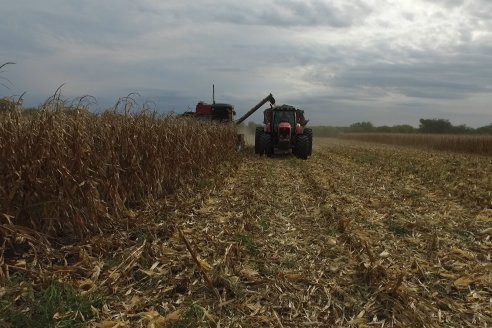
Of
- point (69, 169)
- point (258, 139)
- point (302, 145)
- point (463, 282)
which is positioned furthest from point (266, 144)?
point (463, 282)

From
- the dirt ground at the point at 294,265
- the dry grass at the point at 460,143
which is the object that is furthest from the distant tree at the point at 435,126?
the dirt ground at the point at 294,265

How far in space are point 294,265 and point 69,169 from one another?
9.38 ft

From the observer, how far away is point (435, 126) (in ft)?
254

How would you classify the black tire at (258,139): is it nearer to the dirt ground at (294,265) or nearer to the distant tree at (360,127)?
the dirt ground at (294,265)

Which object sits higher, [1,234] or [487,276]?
[1,234]

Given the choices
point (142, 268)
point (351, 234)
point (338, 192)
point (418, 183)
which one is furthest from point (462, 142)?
point (142, 268)

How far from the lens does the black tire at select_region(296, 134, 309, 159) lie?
18.2m

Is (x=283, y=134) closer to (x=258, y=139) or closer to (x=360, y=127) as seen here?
(x=258, y=139)

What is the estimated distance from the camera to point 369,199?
28.5 feet

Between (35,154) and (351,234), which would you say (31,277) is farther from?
(351,234)

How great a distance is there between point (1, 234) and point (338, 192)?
22.1 feet

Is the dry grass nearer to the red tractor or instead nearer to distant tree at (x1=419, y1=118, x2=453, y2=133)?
→ the red tractor

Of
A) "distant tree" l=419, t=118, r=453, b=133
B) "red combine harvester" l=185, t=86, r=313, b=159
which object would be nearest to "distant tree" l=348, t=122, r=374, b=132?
"distant tree" l=419, t=118, r=453, b=133

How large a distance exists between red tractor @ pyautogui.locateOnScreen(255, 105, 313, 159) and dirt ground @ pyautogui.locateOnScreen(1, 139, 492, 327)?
9.97 metres
